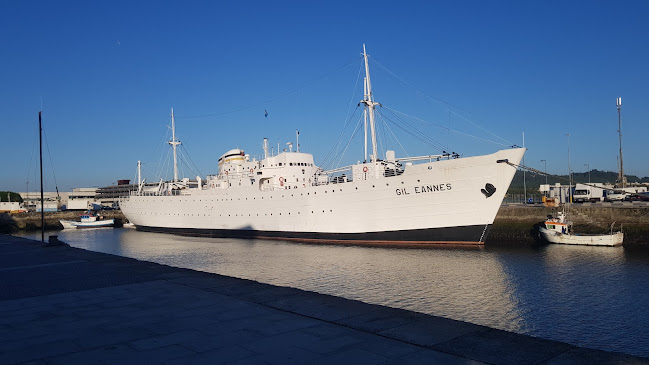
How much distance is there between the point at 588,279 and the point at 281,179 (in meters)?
22.6


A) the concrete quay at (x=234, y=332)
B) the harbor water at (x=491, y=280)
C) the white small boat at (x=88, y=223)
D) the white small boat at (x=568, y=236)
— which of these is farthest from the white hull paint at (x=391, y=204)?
the white small boat at (x=88, y=223)

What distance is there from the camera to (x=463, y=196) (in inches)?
932

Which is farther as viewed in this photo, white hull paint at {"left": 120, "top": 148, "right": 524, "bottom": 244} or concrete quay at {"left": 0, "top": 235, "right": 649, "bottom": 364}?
white hull paint at {"left": 120, "top": 148, "right": 524, "bottom": 244}

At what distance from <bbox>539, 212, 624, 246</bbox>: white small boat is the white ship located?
5.24 m

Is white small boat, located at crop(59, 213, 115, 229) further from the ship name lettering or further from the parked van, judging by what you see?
the parked van

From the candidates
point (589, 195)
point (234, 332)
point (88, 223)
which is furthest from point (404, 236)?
point (88, 223)

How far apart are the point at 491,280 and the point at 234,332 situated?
492 inches

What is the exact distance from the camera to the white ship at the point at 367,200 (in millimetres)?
23531

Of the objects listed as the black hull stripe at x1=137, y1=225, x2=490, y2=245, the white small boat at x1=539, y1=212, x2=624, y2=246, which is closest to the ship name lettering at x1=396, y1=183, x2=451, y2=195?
the black hull stripe at x1=137, y1=225, x2=490, y2=245

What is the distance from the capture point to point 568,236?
25.2m

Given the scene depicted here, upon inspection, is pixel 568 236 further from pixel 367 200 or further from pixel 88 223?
pixel 88 223

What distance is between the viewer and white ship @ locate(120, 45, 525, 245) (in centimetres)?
2353

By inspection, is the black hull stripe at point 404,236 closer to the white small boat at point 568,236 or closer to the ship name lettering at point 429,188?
the ship name lettering at point 429,188

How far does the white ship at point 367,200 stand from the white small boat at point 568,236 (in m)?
5.24
